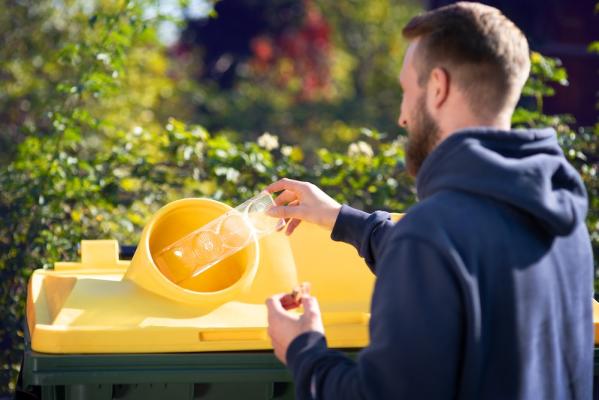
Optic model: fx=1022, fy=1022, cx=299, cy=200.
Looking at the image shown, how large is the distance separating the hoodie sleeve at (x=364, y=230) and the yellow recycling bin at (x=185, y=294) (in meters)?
0.16

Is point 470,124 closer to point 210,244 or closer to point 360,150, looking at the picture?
point 210,244

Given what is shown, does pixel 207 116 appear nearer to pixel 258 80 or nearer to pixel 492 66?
Answer: pixel 258 80

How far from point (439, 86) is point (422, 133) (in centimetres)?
10

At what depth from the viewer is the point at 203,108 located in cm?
1136

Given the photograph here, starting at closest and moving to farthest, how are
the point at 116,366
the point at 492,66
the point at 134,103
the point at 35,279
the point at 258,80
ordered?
1. the point at 492,66
2. the point at 116,366
3. the point at 35,279
4. the point at 134,103
5. the point at 258,80

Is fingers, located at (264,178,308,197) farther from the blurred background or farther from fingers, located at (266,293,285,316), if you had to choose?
the blurred background

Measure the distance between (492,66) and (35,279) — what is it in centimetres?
169

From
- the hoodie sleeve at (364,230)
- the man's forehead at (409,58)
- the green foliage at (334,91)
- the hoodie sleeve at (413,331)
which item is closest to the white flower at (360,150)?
the hoodie sleeve at (364,230)

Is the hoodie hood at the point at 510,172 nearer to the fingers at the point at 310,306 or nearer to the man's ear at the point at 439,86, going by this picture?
the man's ear at the point at 439,86

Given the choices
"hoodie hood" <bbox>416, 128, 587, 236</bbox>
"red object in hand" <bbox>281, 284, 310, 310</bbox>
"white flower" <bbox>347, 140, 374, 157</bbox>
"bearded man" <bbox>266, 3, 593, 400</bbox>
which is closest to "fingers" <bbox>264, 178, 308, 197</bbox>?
"red object in hand" <bbox>281, 284, 310, 310</bbox>

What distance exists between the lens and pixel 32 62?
8086mm

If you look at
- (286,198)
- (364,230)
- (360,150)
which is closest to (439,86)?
(364,230)

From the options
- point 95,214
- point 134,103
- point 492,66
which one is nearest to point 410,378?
point 492,66

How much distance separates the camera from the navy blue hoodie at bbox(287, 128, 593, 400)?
174 centimetres
